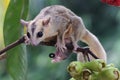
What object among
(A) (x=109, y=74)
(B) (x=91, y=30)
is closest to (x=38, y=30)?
(A) (x=109, y=74)

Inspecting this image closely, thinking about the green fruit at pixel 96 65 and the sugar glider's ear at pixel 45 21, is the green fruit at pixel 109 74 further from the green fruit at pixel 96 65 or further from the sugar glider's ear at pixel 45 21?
the sugar glider's ear at pixel 45 21

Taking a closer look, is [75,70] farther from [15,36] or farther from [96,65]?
[15,36]

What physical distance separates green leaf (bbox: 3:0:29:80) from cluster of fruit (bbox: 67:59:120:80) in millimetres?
135

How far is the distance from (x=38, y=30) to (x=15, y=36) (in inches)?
4.4

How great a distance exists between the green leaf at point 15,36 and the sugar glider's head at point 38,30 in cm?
9

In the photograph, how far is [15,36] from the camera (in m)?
0.98

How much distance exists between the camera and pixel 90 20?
2482mm

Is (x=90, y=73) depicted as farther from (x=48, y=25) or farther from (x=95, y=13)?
(x=95, y=13)

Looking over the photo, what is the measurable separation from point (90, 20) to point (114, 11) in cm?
12

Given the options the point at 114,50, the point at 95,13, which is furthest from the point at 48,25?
the point at 95,13

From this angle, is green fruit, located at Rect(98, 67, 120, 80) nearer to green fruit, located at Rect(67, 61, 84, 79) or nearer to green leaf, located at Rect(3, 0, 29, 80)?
green fruit, located at Rect(67, 61, 84, 79)

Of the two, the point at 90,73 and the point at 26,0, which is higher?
the point at 26,0

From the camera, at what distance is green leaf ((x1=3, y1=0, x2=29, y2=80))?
96 centimetres

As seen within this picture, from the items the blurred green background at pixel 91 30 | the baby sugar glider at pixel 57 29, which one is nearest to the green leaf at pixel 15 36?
the baby sugar glider at pixel 57 29
